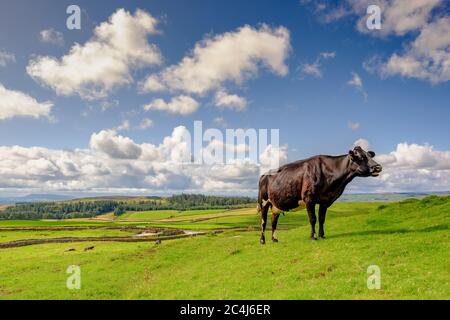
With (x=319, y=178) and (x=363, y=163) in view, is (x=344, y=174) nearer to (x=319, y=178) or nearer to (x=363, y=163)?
(x=363, y=163)

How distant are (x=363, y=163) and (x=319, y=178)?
2452 millimetres

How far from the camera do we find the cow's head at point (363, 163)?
1814 cm

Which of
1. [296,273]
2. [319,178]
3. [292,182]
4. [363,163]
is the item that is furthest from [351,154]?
[296,273]

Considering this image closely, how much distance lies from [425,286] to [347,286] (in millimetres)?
2523

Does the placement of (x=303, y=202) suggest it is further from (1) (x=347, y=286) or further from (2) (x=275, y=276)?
(1) (x=347, y=286)

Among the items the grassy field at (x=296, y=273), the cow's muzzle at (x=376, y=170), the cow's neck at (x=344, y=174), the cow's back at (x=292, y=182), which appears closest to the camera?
the grassy field at (x=296, y=273)

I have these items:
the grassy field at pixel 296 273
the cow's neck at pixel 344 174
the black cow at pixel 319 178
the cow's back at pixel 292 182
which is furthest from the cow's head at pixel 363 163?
the grassy field at pixel 296 273

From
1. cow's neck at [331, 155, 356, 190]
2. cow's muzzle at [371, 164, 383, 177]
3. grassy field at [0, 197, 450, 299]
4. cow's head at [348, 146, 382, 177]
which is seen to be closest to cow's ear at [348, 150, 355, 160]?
cow's head at [348, 146, 382, 177]

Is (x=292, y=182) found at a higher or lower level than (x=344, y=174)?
lower

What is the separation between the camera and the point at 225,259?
72.2 ft

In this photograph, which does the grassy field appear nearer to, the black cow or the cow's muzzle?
the black cow

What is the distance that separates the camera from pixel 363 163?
18.4 metres

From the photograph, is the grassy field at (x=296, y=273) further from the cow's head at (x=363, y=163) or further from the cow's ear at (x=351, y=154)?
the cow's ear at (x=351, y=154)
